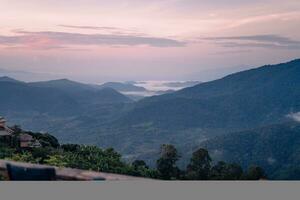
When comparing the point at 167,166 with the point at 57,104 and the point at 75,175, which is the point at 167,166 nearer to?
the point at 75,175

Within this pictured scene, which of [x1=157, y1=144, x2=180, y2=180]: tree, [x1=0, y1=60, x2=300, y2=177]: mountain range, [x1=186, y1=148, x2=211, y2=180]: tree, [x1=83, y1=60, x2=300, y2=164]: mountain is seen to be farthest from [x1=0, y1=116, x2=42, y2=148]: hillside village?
[x1=83, y1=60, x2=300, y2=164]: mountain

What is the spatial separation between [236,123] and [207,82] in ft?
46.5

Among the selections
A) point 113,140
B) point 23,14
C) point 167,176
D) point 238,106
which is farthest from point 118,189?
point 238,106

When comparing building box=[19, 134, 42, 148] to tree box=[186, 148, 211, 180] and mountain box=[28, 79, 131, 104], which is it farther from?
mountain box=[28, 79, 131, 104]

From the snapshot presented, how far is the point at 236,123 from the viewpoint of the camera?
308 feet

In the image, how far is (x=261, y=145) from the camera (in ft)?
180

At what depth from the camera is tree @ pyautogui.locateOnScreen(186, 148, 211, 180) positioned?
361 inches

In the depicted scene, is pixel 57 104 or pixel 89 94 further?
pixel 89 94

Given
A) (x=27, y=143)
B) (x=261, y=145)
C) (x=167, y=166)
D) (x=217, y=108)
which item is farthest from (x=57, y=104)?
(x=167, y=166)

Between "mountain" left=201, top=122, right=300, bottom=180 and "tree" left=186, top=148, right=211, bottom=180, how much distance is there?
3544cm

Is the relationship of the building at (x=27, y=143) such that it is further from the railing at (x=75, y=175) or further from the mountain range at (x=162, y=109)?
the mountain range at (x=162, y=109)

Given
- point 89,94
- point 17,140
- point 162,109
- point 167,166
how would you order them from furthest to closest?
point 89,94, point 162,109, point 17,140, point 167,166

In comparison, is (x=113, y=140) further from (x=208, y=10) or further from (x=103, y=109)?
(x=208, y=10)

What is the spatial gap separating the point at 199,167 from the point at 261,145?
46238 millimetres
